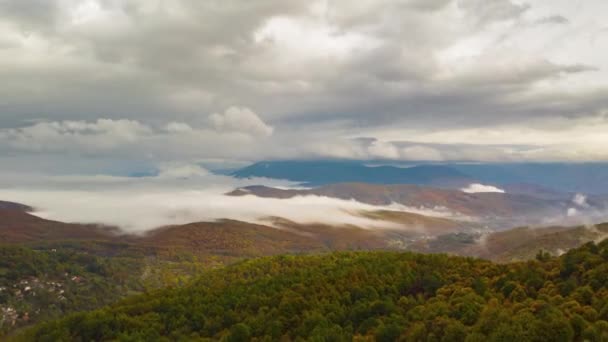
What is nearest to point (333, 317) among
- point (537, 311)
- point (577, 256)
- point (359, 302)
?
point (359, 302)

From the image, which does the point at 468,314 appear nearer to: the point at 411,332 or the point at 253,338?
the point at 411,332

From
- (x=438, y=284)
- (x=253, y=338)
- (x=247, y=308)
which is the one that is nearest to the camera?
(x=253, y=338)

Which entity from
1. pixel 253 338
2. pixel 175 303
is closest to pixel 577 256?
pixel 253 338

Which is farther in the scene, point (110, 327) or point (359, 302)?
point (110, 327)

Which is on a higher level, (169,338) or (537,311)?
(537,311)

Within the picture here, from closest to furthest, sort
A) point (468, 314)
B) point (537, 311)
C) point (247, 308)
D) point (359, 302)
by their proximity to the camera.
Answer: point (537, 311) < point (468, 314) < point (359, 302) < point (247, 308)

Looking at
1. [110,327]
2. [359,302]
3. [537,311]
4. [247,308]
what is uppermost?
[537,311]
